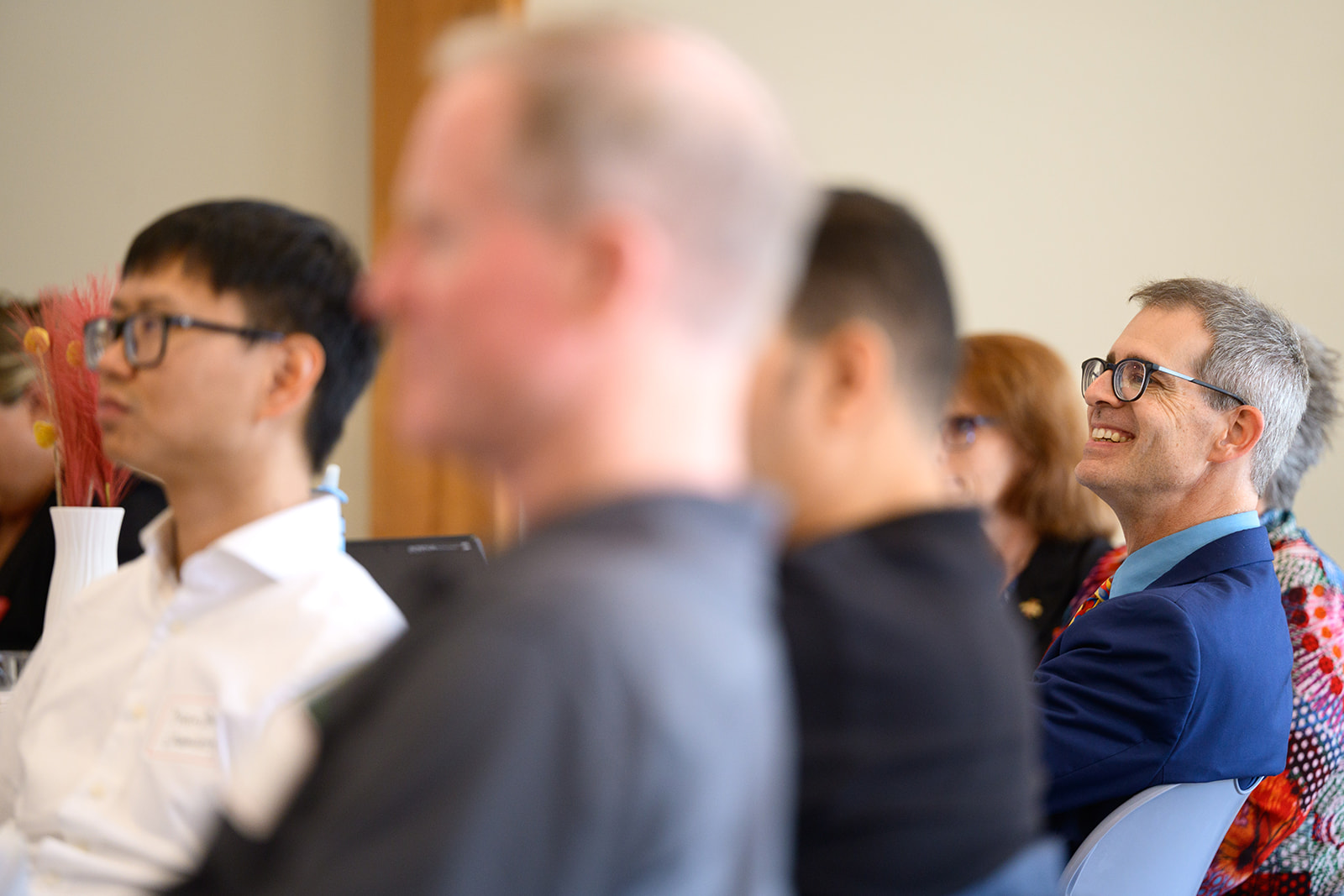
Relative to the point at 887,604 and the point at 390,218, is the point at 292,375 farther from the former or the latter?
the point at 390,218

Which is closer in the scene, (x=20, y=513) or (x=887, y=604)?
(x=887, y=604)

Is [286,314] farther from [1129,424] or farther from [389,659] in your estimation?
[1129,424]

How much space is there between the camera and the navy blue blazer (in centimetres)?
169

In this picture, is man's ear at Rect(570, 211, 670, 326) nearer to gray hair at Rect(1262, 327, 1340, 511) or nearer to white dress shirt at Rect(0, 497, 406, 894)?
white dress shirt at Rect(0, 497, 406, 894)

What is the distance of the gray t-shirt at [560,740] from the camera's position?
21.5 inches

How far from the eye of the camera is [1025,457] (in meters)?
3.10

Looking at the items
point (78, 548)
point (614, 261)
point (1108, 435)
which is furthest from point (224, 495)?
point (1108, 435)

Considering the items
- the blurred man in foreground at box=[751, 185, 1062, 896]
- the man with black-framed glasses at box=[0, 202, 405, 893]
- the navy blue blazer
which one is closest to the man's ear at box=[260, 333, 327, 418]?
the man with black-framed glasses at box=[0, 202, 405, 893]

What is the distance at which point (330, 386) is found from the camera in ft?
4.73

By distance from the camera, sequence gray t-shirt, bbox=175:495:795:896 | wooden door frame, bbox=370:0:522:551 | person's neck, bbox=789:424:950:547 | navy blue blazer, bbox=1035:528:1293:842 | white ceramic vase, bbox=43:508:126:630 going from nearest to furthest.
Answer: gray t-shirt, bbox=175:495:795:896 → person's neck, bbox=789:424:950:547 → navy blue blazer, bbox=1035:528:1293:842 → white ceramic vase, bbox=43:508:126:630 → wooden door frame, bbox=370:0:522:551

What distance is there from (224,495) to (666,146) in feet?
3.03

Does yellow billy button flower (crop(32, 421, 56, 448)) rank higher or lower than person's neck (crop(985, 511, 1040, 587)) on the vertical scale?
higher

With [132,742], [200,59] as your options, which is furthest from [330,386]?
[200,59]

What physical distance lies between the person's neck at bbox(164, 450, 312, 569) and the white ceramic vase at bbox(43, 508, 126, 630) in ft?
2.03
